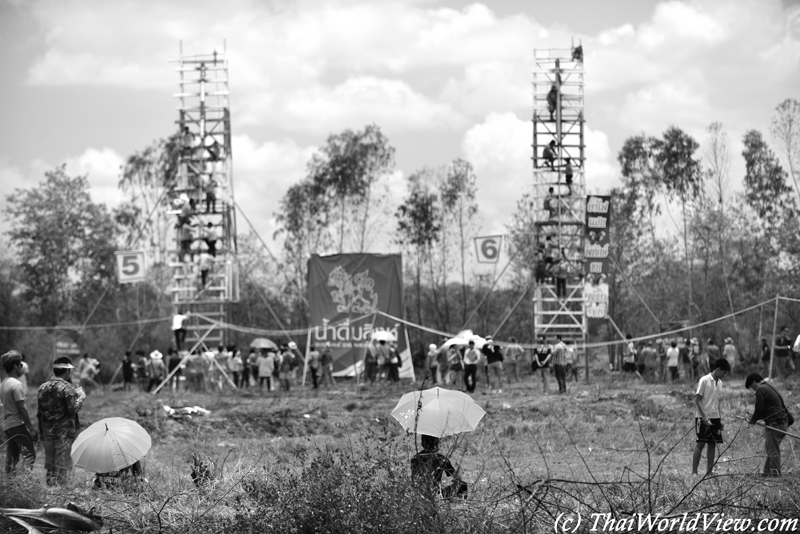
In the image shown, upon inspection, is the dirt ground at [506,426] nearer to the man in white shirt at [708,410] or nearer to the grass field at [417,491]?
the grass field at [417,491]

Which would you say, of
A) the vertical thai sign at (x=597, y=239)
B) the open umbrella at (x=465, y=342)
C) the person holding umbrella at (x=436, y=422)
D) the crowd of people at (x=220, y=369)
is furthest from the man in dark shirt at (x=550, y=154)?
the person holding umbrella at (x=436, y=422)

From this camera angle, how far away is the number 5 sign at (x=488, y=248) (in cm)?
2852

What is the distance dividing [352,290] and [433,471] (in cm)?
2402

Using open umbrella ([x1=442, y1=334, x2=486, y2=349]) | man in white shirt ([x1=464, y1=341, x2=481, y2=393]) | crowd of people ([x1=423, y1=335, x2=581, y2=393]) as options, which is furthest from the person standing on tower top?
man in white shirt ([x1=464, y1=341, x2=481, y2=393])

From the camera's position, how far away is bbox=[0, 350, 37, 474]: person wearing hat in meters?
10.4

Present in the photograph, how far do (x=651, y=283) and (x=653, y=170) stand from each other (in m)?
5.20

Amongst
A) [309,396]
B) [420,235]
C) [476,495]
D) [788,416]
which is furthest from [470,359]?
[420,235]

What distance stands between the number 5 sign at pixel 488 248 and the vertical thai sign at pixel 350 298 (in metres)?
4.21

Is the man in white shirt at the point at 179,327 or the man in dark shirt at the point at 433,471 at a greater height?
the man in white shirt at the point at 179,327

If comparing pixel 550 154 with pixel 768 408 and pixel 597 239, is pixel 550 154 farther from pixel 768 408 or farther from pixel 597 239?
pixel 768 408

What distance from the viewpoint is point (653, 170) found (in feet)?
143

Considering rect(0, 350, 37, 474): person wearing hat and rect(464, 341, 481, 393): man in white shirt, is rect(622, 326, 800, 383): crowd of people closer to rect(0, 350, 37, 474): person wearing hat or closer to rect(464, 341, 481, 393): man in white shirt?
rect(464, 341, 481, 393): man in white shirt

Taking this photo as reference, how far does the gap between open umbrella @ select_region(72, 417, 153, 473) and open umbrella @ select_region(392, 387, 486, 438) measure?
8.61ft

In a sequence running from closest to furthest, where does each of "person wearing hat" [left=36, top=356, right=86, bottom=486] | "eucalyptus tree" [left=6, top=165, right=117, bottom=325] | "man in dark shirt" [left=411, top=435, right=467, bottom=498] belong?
"man in dark shirt" [left=411, top=435, right=467, bottom=498]
"person wearing hat" [left=36, top=356, right=86, bottom=486]
"eucalyptus tree" [left=6, top=165, right=117, bottom=325]
